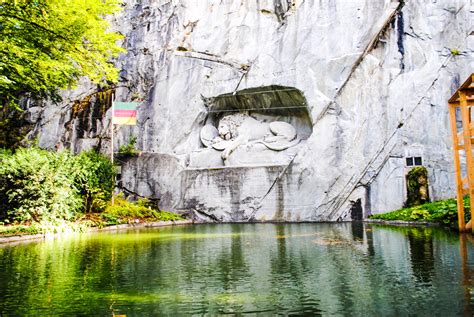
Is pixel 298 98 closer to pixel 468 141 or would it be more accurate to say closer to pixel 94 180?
pixel 94 180

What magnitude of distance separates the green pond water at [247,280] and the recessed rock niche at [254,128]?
11.4m

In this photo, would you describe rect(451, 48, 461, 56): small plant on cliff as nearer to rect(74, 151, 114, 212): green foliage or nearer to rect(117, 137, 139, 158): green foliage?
rect(117, 137, 139, 158): green foliage

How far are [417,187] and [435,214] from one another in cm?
387

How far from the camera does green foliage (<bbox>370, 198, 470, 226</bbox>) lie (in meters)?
10.9

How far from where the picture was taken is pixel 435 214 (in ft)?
39.9

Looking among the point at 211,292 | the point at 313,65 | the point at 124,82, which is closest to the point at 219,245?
the point at 211,292

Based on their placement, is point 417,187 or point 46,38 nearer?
point 46,38

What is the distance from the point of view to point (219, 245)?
8.64 m

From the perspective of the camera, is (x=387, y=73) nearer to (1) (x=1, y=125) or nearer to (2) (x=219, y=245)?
(2) (x=219, y=245)

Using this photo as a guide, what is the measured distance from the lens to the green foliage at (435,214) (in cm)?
1089

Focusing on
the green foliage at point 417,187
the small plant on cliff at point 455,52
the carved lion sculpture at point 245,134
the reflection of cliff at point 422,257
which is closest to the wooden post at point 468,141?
the reflection of cliff at point 422,257

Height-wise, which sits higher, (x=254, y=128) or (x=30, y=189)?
(x=254, y=128)

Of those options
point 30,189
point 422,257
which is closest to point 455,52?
point 422,257

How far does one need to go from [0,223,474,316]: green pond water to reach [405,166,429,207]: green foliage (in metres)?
8.27
